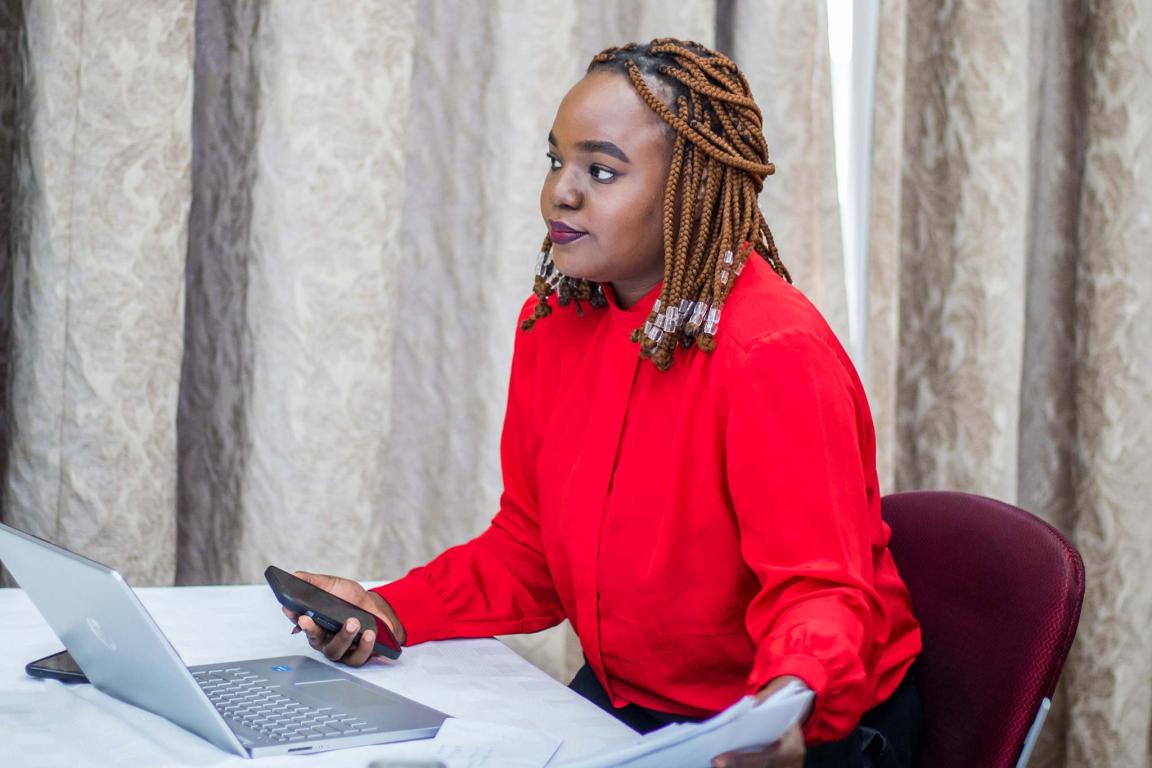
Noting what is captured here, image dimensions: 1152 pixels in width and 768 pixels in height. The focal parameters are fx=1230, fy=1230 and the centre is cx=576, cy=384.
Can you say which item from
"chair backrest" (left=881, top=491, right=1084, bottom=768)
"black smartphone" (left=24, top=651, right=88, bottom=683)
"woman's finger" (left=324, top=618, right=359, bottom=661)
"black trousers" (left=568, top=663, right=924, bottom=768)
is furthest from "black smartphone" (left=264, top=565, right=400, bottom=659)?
"chair backrest" (left=881, top=491, right=1084, bottom=768)

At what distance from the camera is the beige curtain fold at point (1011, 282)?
2.17 meters

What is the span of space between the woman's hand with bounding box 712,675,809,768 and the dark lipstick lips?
59 centimetres

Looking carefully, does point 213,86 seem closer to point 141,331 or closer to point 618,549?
point 141,331

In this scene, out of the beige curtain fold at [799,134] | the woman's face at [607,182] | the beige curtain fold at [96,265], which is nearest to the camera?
the woman's face at [607,182]

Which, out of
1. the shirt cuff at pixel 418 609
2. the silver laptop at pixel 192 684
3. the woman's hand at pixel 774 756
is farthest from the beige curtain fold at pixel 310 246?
the woman's hand at pixel 774 756

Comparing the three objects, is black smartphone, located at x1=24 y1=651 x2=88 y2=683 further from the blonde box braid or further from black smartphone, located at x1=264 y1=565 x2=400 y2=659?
the blonde box braid

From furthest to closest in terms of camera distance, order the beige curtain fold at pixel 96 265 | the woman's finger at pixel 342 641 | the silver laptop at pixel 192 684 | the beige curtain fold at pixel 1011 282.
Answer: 1. the beige curtain fold at pixel 1011 282
2. the beige curtain fold at pixel 96 265
3. the woman's finger at pixel 342 641
4. the silver laptop at pixel 192 684

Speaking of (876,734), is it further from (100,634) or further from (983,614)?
(100,634)

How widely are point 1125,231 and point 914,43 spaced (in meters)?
0.51

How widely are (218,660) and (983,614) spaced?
2.33ft

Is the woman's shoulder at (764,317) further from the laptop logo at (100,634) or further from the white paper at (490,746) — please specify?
the laptop logo at (100,634)

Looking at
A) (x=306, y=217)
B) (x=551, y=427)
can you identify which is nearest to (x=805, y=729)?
(x=551, y=427)

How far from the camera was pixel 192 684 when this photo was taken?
879 millimetres

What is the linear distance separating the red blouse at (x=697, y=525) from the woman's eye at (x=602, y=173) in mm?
142
